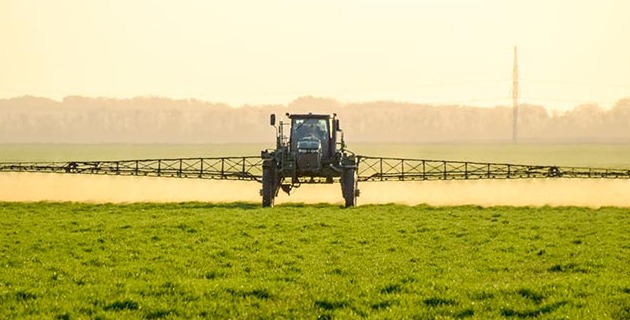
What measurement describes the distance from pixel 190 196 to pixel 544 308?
39.9 meters

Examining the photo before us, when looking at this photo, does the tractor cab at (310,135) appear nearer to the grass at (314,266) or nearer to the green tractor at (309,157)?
the green tractor at (309,157)

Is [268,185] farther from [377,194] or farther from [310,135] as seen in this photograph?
[377,194]

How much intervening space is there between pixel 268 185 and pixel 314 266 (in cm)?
2280

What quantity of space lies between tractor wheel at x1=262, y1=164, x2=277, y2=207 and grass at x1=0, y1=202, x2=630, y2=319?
7094 mm

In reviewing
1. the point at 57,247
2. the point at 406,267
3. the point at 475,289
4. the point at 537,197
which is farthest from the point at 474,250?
the point at 537,197

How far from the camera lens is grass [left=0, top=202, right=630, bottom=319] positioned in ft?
49.0

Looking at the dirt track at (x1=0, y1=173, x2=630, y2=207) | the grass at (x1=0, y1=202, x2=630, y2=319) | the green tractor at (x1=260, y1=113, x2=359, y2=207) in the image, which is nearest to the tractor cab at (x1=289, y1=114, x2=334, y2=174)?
the green tractor at (x1=260, y1=113, x2=359, y2=207)

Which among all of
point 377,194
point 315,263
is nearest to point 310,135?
point 377,194

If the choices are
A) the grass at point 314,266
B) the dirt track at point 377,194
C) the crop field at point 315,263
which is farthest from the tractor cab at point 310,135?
the grass at point 314,266

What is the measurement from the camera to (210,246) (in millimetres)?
24062

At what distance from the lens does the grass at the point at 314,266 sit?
1493 cm

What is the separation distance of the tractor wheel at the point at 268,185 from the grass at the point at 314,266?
7.09 m

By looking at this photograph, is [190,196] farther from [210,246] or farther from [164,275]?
[164,275]

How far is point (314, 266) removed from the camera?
2023 centimetres
